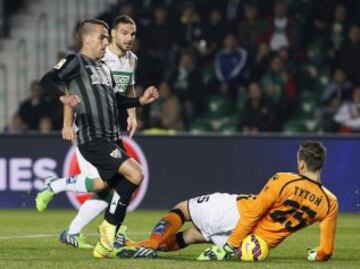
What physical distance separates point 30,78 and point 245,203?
12.7 meters

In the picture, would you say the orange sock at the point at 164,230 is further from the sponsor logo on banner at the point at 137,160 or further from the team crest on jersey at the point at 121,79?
the sponsor logo on banner at the point at 137,160

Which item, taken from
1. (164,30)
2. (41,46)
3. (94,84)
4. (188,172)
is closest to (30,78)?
(41,46)

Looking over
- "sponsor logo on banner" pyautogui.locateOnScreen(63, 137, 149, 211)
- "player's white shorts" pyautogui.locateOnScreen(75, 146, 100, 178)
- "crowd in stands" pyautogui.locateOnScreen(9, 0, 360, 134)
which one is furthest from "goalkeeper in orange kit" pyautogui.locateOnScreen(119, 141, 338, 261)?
"crowd in stands" pyautogui.locateOnScreen(9, 0, 360, 134)

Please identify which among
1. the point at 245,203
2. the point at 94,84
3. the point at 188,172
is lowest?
the point at 188,172

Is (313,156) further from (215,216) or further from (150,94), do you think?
(150,94)

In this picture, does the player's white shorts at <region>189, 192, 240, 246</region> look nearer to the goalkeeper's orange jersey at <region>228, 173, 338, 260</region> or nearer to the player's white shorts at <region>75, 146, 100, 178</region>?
the goalkeeper's orange jersey at <region>228, 173, 338, 260</region>

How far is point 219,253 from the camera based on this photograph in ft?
31.7

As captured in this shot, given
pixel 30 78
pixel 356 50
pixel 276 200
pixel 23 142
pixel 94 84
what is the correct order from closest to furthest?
pixel 276 200 → pixel 94 84 → pixel 23 142 → pixel 356 50 → pixel 30 78

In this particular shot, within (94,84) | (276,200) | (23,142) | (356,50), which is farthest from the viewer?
(356,50)

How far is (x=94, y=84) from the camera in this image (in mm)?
10305

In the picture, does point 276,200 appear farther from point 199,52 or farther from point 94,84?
point 199,52

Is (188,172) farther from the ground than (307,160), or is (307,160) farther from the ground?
(307,160)

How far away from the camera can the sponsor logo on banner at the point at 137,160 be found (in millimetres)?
16562

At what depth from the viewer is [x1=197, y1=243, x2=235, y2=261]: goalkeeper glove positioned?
31.6 ft
